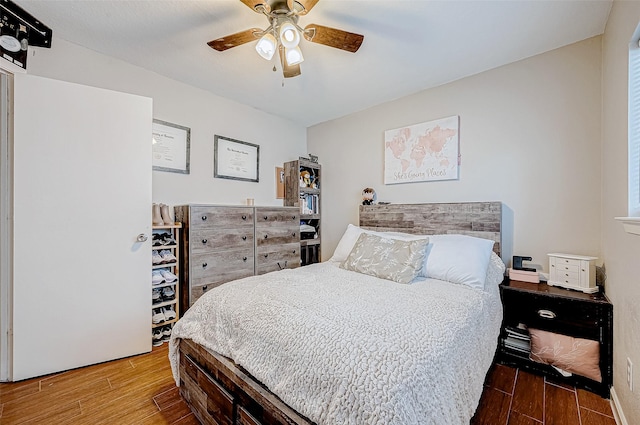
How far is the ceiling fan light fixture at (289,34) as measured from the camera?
1575 millimetres

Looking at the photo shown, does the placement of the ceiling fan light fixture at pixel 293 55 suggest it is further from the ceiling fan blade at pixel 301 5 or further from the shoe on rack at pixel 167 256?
the shoe on rack at pixel 167 256

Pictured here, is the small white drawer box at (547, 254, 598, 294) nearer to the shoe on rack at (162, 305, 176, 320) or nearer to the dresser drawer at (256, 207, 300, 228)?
the dresser drawer at (256, 207, 300, 228)

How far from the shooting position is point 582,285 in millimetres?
1873

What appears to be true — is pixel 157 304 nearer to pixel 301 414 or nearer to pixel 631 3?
pixel 301 414

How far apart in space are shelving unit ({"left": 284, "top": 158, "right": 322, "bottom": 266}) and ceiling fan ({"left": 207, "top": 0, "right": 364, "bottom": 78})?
6.00 feet

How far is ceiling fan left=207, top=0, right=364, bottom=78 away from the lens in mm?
1553

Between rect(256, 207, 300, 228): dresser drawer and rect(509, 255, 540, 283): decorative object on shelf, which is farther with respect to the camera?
rect(256, 207, 300, 228): dresser drawer

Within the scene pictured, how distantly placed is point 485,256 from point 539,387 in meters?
0.87

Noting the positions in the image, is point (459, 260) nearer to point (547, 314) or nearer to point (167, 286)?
point (547, 314)

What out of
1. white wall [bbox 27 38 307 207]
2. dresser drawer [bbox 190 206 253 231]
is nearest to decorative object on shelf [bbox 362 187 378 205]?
white wall [bbox 27 38 307 207]

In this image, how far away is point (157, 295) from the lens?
8.01ft

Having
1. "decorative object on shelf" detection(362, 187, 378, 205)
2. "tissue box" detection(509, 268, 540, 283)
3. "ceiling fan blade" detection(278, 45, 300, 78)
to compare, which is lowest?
"tissue box" detection(509, 268, 540, 283)

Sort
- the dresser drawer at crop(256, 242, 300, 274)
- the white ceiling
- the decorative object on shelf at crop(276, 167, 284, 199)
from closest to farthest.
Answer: the white ceiling → the dresser drawer at crop(256, 242, 300, 274) → the decorative object on shelf at crop(276, 167, 284, 199)

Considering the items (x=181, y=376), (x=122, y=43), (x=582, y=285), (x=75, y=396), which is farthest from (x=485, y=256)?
(x=122, y=43)
